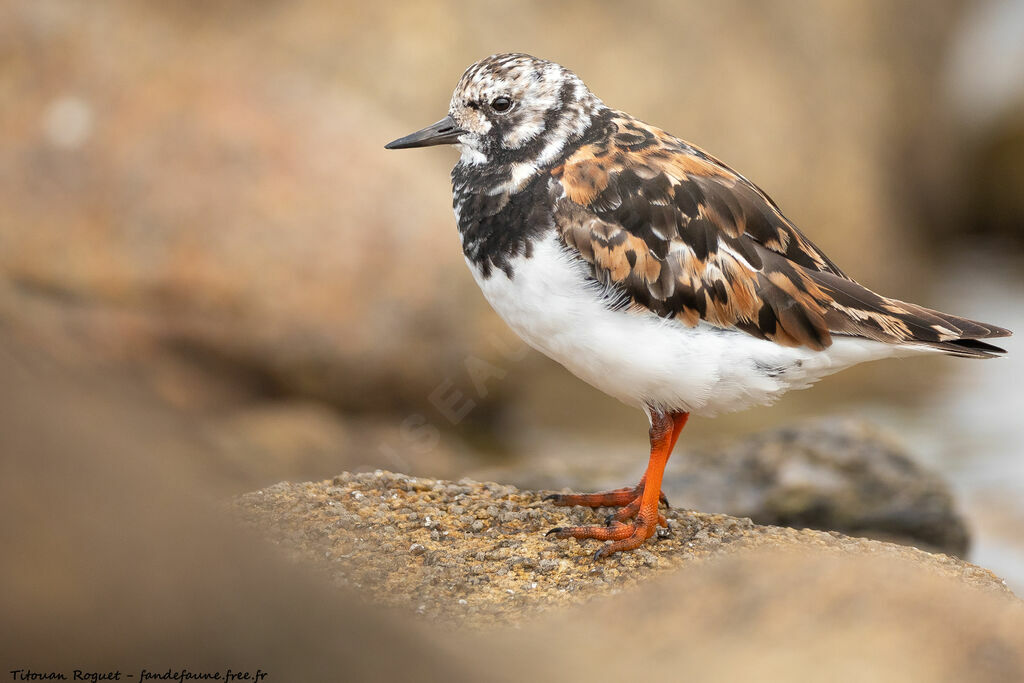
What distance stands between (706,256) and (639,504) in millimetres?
1333

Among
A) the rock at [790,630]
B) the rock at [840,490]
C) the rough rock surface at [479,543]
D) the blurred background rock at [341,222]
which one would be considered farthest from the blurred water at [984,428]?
the rock at [790,630]

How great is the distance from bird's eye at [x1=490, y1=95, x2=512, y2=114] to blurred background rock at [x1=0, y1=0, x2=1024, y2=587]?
9.79 feet

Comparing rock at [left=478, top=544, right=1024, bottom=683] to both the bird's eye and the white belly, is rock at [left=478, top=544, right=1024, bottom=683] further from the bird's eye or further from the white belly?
the bird's eye

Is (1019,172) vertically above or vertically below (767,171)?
above

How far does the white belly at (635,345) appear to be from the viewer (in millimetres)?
4723

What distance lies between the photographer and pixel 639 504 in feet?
17.6

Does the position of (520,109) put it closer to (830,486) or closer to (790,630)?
(790,630)

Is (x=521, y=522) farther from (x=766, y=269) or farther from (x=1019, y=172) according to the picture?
(x=1019, y=172)

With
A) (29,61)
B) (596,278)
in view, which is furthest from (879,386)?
(29,61)

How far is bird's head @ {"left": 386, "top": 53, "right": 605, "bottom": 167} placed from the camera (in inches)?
202

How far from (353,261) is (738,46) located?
7650 millimetres

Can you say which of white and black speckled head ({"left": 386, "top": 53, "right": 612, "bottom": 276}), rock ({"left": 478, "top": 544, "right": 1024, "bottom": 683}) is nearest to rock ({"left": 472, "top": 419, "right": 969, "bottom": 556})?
white and black speckled head ({"left": 386, "top": 53, "right": 612, "bottom": 276})

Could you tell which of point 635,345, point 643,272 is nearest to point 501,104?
point 643,272

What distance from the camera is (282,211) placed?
9.98 meters
